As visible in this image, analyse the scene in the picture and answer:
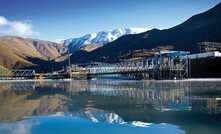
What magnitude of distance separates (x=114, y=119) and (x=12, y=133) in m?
3.32

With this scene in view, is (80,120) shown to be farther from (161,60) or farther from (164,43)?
(164,43)

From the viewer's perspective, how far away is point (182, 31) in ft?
538

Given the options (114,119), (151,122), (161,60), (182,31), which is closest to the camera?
(151,122)

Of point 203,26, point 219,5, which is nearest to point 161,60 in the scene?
point 203,26

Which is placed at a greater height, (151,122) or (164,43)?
(164,43)

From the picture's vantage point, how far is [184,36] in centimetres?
15575

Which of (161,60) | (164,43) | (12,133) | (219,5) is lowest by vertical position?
(12,133)

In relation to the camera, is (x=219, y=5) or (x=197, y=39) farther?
(x=219, y=5)

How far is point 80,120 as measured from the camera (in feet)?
25.1

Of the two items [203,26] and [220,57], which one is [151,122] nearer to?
[220,57]

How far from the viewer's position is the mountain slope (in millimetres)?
137500

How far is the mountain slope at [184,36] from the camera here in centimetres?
13750

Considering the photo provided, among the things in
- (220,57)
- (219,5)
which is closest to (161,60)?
(220,57)

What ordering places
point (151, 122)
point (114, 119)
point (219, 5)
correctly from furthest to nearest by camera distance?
point (219, 5)
point (114, 119)
point (151, 122)
